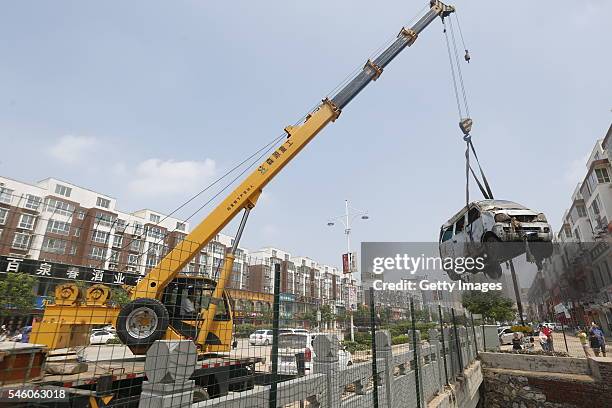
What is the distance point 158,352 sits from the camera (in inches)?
103

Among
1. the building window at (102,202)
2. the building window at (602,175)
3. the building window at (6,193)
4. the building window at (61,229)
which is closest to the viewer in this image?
the building window at (6,193)

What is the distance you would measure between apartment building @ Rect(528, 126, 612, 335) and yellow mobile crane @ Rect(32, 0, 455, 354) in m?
A: 22.8

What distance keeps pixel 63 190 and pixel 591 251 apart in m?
63.3

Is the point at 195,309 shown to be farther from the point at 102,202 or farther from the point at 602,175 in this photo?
the point at 102,202

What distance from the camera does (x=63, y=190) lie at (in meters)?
46.1

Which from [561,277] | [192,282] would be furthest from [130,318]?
[561,277]

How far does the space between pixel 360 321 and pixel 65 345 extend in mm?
5313

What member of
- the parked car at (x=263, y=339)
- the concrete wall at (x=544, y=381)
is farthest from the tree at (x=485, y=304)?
the parked car at (x=263, y=339)

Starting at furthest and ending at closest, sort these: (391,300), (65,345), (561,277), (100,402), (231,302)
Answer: (561,277)
(231,302)
(391,300)
(65,345)
(100,402)

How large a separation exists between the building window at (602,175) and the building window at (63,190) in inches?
2383

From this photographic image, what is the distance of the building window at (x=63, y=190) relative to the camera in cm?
4547

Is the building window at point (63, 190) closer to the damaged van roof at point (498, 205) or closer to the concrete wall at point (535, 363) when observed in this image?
the concrete wall at point (535, 363)

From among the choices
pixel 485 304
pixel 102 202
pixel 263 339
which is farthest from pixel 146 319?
pixel 102 202

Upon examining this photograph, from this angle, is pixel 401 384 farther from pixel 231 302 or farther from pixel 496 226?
pixel 231 302
